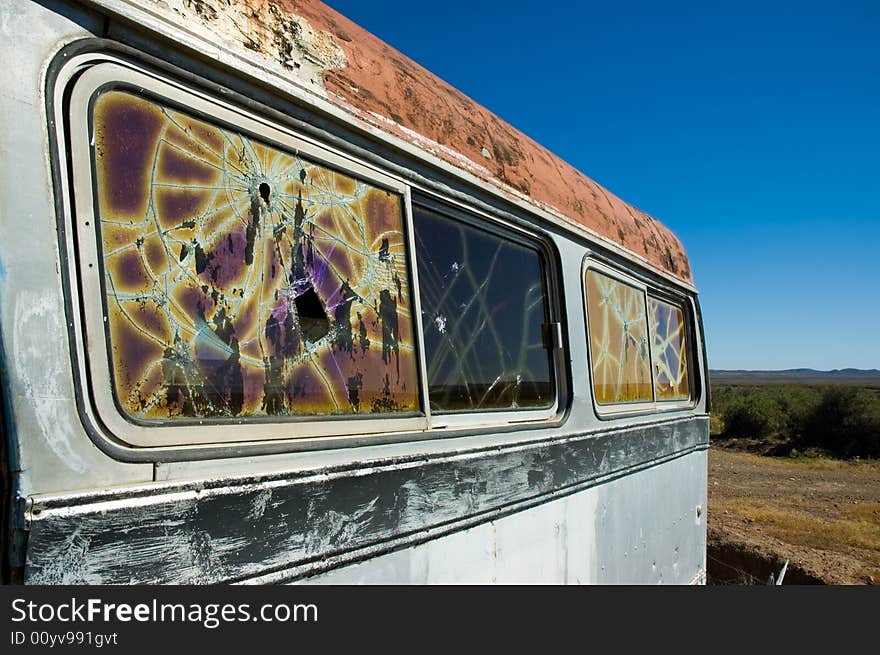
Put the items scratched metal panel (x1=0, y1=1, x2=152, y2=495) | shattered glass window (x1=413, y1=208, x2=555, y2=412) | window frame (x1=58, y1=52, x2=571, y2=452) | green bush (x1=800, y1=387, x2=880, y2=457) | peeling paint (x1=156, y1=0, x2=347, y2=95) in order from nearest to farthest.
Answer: scratched metal panel (x1=0, y1=1, x2=152, y2=495) < window frame (x1=58, y1=52, x2=571, y2=452) < peeling paint (x1=156, y1=0, x2=347, y2=95) < shattered glass window (x1=413, y1=208, x2=555, y2=412) < green bush (x1=800, y1=387, x2=880, y2=457)

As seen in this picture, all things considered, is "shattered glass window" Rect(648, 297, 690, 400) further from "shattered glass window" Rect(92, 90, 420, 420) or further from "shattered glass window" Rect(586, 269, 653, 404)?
"shattered glass window" Rect(92, 90, 420, 420)

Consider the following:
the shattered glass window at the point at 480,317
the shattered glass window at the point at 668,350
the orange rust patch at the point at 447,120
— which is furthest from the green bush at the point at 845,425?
the shattered glass window at the point at 480,317

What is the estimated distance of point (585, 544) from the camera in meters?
3.11

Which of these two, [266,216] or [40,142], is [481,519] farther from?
[40,142]

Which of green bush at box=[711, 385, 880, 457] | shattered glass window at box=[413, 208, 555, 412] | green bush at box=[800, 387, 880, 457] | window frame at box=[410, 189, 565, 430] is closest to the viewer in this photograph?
window frame at box=[410, 189, 565, 430]

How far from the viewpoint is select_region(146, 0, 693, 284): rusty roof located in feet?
6.06

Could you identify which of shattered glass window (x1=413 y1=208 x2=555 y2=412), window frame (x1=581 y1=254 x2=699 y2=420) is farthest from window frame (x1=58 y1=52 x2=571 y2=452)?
window frame (x1=581 y1=254 x2=699 y2=420)

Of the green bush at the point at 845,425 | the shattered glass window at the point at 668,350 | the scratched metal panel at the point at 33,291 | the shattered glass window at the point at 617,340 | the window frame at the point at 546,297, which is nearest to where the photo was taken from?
the scratched metal panel at the point at 33,291

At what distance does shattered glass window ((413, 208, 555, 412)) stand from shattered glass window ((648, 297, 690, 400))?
158 centimetres

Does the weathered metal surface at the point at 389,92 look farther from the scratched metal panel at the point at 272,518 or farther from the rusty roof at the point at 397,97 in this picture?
the scratched metal panel at the point at 272,518

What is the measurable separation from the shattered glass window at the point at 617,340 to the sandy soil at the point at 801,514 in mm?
4985

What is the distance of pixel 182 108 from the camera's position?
1648mm

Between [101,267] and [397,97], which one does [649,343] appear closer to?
[397,97]

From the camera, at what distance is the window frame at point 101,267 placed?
1405 mm
